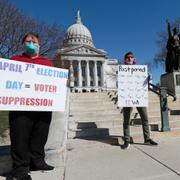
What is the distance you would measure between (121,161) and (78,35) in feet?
295

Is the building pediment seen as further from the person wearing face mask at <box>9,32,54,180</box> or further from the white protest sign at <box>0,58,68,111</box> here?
the person wearing face mask at <box>9,32,54,180</box>

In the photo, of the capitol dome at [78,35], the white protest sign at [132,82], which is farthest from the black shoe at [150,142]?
the capitol dome at [78,35]

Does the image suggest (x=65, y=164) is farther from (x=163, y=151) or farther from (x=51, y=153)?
(x=163, y=151)

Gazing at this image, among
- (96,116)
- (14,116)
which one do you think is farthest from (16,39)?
(14,116)

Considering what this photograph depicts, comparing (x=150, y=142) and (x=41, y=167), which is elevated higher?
(x=150, y=142)

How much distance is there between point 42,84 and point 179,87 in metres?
9.75

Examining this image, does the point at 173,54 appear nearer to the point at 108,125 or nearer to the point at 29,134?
the point at 108,125

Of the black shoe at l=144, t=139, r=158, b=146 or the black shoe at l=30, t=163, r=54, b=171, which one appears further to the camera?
the black shoe at l=144, t=139, r=158, b=146

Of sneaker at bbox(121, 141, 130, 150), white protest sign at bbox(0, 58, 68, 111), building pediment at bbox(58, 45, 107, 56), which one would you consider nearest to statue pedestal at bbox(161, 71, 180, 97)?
sneaker at bbox(121, 141, 130, 150)

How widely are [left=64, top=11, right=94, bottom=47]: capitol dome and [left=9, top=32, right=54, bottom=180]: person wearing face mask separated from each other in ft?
280

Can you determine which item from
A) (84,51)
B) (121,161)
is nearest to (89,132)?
(121,161)

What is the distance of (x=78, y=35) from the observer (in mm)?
91812

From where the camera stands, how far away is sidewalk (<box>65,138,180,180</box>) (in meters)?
3.56

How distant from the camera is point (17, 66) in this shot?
3.59m
